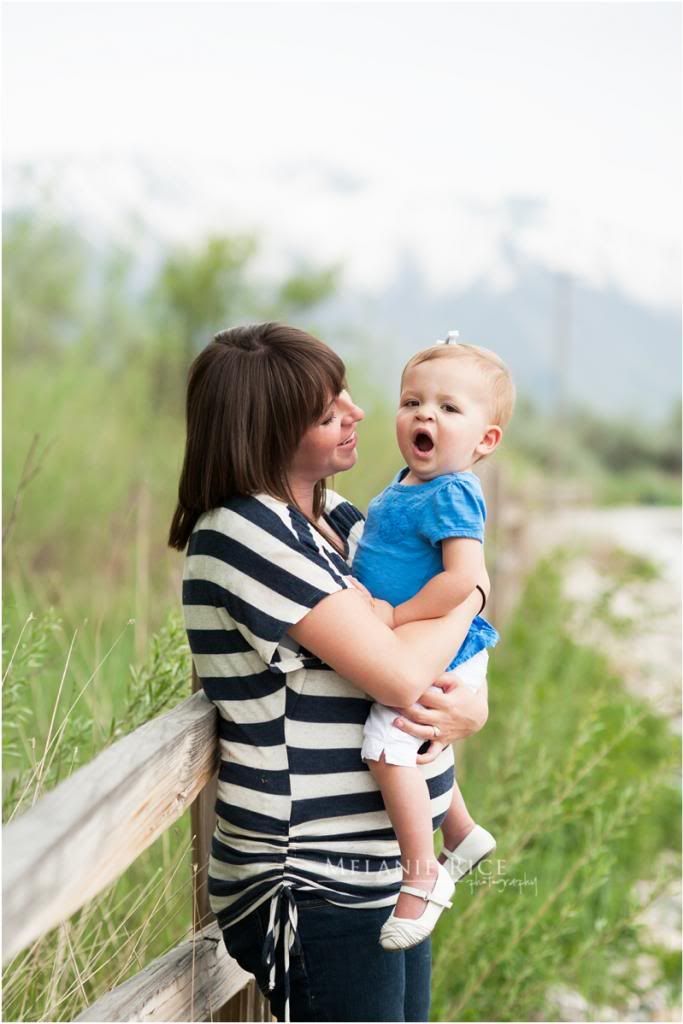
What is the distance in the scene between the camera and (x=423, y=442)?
1.98m

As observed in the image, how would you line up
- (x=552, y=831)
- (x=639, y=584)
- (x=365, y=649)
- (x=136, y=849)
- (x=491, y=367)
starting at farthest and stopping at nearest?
(x=639, y=584), (x=552, y=831), (x=491, y=367), (x=365, y=649), (x=136, y=849)

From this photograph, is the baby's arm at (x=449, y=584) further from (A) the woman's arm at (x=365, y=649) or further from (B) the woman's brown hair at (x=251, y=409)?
(B) the woman's brown hair at (x=251, y=409)

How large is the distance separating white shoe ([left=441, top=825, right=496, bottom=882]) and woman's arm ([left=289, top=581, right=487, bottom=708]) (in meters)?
0.49

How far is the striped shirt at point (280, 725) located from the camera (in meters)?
1.68

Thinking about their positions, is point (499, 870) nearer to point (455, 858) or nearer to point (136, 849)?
point (455, 858)

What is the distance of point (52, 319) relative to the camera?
7.49m

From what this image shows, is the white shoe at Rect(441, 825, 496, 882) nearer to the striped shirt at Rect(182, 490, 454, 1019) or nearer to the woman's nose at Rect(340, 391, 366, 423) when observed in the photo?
the striped shirt at Rect(182, 490, 454, 1019)

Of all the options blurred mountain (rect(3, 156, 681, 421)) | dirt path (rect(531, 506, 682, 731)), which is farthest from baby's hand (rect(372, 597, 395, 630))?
blurred mountain (rect(3, 156, 681, 421))

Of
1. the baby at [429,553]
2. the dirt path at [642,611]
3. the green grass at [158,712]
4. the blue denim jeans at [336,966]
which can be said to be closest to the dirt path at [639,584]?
the dirt path at [642,611]

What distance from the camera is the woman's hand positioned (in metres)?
1.74

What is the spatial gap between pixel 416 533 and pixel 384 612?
148mm

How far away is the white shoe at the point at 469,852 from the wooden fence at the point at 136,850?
0.45 metres

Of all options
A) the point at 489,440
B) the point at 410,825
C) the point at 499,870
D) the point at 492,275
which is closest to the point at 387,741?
the point at 410,825

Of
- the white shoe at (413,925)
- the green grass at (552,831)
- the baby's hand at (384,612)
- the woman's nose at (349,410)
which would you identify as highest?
the woman's nose at (349,410)
